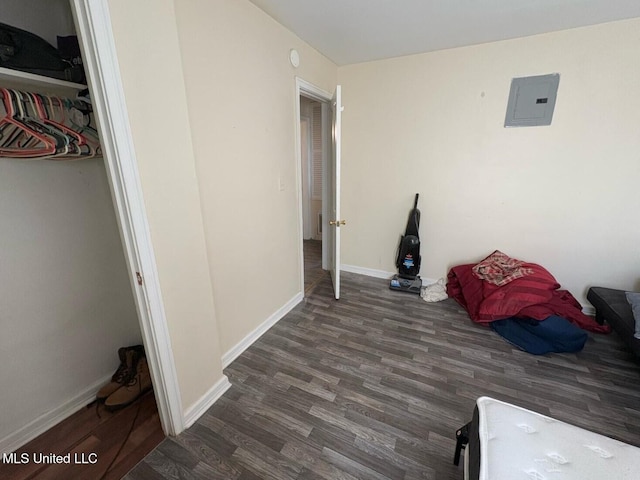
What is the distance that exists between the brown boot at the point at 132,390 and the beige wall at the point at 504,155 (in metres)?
2.57

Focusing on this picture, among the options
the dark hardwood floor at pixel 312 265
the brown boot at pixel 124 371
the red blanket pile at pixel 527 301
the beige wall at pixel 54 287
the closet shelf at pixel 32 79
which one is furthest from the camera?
the dark hardwood floor at pixel 312 265

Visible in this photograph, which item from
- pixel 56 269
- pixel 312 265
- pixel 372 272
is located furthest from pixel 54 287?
pixel 372 272

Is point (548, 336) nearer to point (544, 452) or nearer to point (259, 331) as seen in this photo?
point (544, 452)

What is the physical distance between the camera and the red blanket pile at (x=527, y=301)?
7.03 ft

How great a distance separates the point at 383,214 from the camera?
322 cm

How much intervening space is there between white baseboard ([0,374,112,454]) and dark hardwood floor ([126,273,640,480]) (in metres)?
0.66

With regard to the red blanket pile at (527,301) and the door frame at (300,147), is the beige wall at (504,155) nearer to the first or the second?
the door frame at (300,147)

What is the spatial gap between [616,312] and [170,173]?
307cm

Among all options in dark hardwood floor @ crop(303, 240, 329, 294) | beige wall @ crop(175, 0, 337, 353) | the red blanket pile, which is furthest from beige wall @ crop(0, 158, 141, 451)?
the red blanket pile

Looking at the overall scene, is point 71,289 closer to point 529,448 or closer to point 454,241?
point 529,448

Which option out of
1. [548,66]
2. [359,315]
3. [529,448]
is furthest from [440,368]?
[548,66]

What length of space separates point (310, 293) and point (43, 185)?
2267 mm

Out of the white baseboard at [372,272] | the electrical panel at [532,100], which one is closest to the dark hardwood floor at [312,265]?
the white baseboard at [372,272]

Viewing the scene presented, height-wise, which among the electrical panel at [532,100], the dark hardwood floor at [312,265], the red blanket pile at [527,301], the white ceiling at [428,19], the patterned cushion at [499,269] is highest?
the white ceiling at [428,19]
